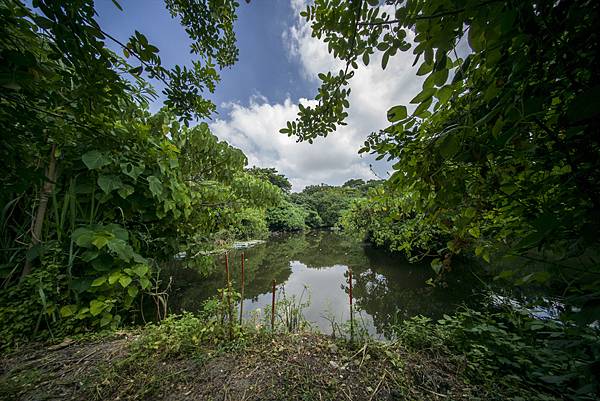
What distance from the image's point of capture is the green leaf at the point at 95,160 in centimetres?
150

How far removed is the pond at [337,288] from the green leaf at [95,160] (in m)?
1.45

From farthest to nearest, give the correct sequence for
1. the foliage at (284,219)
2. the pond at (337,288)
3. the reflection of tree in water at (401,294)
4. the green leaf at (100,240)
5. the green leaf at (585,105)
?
the foliage at (284,219), the reflection of tree in water at (401,294), the pond at (337,288), the green leaf at (100,240), the green leaf at (585,105)

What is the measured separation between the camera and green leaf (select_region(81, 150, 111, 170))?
1.50 m

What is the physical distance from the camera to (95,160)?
154cm

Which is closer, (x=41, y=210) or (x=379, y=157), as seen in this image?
(x=379, y=157)

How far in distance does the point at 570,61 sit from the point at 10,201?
344cm

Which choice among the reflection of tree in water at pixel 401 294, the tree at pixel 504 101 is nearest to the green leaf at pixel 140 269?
the tree at pixel 504 101

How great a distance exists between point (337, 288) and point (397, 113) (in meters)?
4.87

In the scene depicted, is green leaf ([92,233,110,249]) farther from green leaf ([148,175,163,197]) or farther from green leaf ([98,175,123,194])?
green leaf ([148,175,163,197])

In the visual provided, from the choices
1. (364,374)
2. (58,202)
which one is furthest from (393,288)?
(58,202)

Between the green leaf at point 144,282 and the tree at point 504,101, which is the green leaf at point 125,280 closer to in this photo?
the green leaf at point 144,282

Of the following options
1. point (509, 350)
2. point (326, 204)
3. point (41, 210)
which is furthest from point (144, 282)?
point (326, 204)

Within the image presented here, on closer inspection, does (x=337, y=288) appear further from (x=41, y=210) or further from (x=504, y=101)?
(x=504, y=101)

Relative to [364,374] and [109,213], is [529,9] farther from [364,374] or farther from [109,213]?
[109,213]
